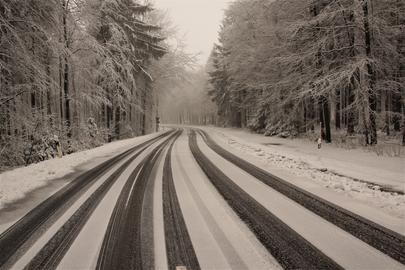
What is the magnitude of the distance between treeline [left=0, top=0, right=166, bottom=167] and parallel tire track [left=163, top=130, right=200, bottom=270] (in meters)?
→ 6.76

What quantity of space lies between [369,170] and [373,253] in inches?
250

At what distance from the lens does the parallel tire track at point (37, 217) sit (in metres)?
4.59

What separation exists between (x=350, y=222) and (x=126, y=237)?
3.73 metres

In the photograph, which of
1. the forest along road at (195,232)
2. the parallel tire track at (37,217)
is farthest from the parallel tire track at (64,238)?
the parallel tire track at (37,217)

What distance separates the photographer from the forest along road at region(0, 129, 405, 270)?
4023 mm

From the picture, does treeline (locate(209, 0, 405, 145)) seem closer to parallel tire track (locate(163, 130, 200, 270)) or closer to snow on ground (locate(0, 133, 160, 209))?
parallel tire track (locate(163, 130, 200, 270))

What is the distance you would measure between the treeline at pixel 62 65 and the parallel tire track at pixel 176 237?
6758mm

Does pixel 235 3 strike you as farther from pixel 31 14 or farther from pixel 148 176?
pixel 148 176

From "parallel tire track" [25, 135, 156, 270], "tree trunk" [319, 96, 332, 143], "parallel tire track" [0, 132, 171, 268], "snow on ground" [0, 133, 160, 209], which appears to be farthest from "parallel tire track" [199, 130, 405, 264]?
"tree trunk" [319, 96, 332, 143]

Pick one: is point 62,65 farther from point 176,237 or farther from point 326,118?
point 176,237

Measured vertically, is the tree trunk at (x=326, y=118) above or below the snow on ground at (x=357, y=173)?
above

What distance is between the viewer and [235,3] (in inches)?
1390

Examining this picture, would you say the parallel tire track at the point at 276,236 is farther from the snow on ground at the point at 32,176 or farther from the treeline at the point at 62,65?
the treeline at the point at 62,65

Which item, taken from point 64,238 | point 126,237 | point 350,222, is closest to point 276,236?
point 350,222
